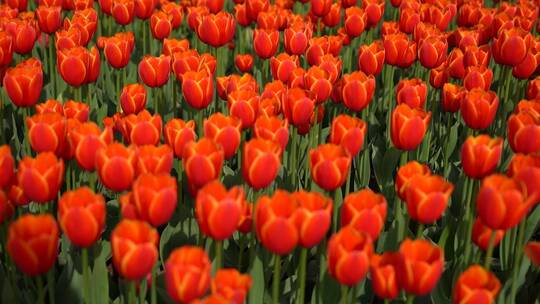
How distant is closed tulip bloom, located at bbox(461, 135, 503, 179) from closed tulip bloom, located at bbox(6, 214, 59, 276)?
52.8 inches

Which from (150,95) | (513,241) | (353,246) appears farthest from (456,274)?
(150,95)

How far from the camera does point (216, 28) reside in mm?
3717

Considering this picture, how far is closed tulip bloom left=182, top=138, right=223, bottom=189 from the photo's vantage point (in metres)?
2.07

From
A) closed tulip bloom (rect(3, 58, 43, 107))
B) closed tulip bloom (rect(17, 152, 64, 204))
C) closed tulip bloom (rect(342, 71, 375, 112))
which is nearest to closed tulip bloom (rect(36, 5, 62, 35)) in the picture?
closed tulip bloom (rect(3, 58, 43, 107))

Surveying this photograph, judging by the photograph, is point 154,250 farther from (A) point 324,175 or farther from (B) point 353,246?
(A) point 324,175

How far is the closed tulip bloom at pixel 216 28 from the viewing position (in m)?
3.71

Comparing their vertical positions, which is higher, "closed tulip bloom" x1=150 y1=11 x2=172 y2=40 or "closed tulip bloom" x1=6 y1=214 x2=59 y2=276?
"closed tulip bloom" x1=6 y1=214 x2=59 y2=276

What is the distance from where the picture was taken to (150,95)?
161 inches

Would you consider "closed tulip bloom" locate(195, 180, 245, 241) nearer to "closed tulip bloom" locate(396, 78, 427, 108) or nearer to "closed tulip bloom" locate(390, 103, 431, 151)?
"closed tulip bloom" locate(390, 103, 431, 151)

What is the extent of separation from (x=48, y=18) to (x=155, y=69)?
1.05 metres

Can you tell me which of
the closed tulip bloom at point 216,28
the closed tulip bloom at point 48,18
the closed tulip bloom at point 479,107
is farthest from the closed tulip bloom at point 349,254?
the closed tulip bloom at point 48,18

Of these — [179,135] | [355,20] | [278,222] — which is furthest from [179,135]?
[355,20]

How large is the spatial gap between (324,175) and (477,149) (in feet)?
1.74

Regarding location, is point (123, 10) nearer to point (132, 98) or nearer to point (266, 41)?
point (266, 41)
